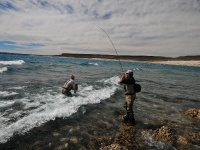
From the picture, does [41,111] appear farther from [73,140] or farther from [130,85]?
[130,85]

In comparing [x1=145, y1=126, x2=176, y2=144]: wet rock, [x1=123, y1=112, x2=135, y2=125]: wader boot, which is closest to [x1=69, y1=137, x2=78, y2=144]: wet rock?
[x1=123, y1=112, x2=135, y2=125]: wader boot

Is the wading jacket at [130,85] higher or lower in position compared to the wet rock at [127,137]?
higher

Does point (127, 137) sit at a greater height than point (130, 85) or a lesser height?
lesser

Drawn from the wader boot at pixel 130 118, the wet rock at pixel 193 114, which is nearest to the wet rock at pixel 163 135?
the wader boot at pixel 130 118

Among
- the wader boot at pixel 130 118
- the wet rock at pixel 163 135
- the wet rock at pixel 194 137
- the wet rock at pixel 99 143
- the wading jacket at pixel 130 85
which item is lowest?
the wet rock at pixel 194 137

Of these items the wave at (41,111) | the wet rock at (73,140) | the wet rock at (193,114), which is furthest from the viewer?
the wet rock at (193,114)

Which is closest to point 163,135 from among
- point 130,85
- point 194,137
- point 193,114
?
point 194,137

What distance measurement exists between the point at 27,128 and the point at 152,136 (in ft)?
Answer: 15.1

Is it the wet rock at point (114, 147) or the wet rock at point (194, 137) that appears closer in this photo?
the wet rock at point (114, 147)

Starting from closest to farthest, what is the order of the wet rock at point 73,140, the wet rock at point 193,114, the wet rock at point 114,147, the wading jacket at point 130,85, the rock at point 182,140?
the wet rock at point 114,147 < the wet rock at point 73,140 < the rock at point 182,140 < the wading jacket at point 130,85 < the wet rock at point 193,114

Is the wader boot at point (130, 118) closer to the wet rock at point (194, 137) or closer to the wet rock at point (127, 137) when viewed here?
the wet rock at point (127, 137)

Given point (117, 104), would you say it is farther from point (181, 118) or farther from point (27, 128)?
point (27, 128)

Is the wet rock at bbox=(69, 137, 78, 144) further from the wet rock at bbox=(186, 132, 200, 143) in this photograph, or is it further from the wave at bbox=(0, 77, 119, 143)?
the wet rock at bbox=(186, 132, 200, 143)

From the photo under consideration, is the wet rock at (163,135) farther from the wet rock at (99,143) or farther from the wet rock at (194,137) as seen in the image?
the wet rock at (99,143)
